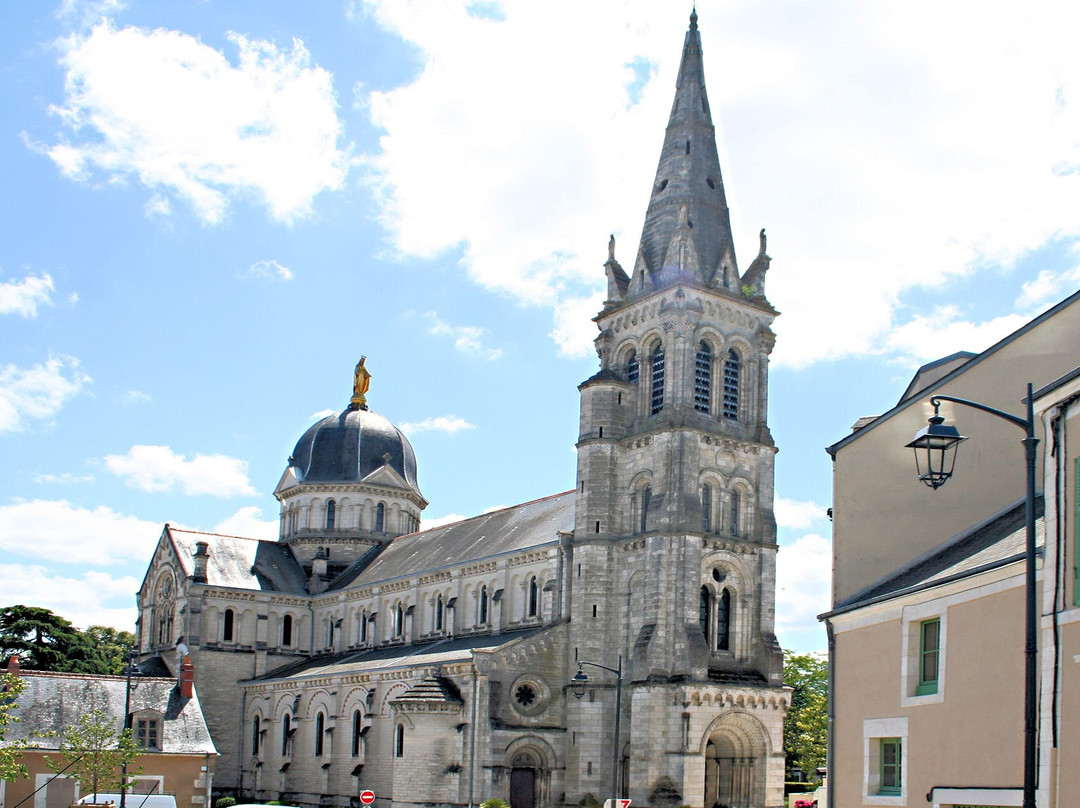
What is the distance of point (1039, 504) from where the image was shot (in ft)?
60.8

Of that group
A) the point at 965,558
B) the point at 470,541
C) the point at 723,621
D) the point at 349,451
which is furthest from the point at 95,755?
the point at 349,451

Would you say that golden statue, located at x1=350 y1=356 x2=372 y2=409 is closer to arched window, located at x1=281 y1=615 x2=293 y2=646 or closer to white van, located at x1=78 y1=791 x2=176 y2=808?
arched window, located at x1=281 y1=615 x2=293 y2=646

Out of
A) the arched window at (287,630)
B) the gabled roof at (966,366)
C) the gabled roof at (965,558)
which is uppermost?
the gabled roof at (966,366)

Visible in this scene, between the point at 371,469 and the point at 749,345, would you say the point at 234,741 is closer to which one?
the point at 371,469

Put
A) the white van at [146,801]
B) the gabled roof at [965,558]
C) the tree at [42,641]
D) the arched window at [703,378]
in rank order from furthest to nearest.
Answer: the tree at [42,641]
the arched window at [703,378]
the white van at [146,801]
the gabled roof at [965,558]

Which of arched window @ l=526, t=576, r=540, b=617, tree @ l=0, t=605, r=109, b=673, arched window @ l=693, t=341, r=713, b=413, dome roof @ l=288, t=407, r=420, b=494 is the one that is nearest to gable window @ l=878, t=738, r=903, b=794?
arched window @ l=693, t=341, r=713, b=413

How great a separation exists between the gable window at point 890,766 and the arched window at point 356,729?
42618 millimetres

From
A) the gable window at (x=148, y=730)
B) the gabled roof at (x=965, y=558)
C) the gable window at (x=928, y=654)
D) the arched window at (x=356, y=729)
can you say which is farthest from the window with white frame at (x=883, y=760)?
the gable window at (x=148, y=730)

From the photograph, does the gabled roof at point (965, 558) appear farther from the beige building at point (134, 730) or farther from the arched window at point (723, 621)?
the beige building at point (134, 730)

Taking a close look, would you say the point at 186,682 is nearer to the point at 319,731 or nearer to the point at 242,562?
the point at 319,731

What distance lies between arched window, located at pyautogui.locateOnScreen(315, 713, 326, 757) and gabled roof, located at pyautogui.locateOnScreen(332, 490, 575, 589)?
8.17 metres

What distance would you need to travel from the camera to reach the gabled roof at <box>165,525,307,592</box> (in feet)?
247

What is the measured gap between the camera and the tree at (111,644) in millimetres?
100750

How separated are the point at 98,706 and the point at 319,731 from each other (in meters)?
11.1
